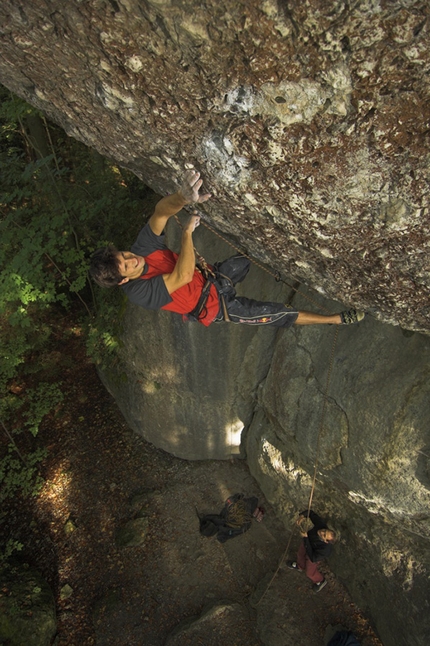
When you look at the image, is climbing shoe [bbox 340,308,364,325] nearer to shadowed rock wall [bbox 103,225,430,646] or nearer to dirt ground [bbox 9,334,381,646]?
shadowed rock wall [bbox 103,225,430,646]

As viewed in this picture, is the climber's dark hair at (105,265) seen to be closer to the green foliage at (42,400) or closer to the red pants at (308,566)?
the red pants at (308,566)

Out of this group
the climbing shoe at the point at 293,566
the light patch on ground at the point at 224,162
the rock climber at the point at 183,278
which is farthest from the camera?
the climbing shoe at the point at 293,566

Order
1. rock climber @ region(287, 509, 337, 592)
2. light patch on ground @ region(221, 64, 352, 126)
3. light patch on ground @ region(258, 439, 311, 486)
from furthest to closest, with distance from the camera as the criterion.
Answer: light patch on ground @ region(258, 439, 311, 486)
rock climber @ region(287, 509, 337, 592)
light patch on ground @ region(221, 64, 352, 126)

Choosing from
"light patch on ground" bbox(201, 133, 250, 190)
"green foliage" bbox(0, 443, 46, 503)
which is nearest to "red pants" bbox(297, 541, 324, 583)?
"green foliage" bbox(0, 443, 46, 503)

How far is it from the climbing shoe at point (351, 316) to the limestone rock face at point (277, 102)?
67 cm

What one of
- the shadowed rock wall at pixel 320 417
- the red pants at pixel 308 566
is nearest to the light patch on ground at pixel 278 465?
the shadowed rock wall at pixel 320 417

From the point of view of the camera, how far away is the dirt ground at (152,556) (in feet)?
17.1

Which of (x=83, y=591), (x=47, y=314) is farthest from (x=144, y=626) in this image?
(x=47, y=314)

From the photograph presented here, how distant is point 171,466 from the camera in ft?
21.7

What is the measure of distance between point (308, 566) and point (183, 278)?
13.6ft

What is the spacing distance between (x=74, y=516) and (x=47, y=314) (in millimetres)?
3651

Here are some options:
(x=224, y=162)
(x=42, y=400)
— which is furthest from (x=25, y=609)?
(x=224, y=162)

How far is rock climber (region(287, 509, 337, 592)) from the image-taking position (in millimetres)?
4816

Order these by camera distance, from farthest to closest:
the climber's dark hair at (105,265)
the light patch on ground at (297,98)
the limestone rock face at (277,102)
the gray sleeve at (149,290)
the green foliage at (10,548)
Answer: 1. the green foliage at (10,548)
2. the gray sleeve at (149,290)
3. the climber's dark hair at (105,265)
4. the light patch on ground at (297,98)
5. the limestone rock face at (277,102)
